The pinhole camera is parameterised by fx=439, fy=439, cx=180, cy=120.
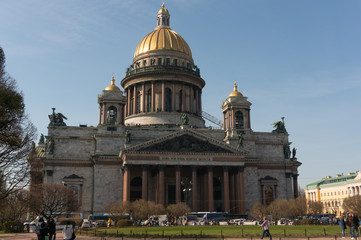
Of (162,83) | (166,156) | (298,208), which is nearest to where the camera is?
(298,208)

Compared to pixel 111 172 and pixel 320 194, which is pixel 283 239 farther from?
pixel 320 194

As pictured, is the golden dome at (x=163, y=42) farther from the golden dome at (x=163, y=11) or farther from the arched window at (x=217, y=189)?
the arched window at (x=217, y=189)

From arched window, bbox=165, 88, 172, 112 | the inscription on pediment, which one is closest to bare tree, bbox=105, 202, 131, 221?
the inscription on pediment

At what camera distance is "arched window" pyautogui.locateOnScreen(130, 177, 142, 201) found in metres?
71.3

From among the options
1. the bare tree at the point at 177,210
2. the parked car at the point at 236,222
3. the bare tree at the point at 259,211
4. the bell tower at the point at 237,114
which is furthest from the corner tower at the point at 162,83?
the parked car at the point at 236,222

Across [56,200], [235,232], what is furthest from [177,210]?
[235,232]

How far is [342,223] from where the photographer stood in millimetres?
32844

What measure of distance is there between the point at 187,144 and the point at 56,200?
2112 centimetres

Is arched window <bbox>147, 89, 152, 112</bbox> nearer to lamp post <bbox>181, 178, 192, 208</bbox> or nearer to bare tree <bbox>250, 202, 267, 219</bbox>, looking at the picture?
lamp post <bbox>181, 178, 192, 208</bbox>

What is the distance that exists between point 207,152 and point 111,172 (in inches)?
618

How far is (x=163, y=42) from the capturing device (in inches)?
3521

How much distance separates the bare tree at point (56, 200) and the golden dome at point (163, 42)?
3654 centimetres

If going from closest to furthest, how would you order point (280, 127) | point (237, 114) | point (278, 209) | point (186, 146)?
point (278, 209) → point (186, 146) → point (237, 114) → point (280, 127)

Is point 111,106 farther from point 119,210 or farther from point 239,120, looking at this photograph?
point 239,120
